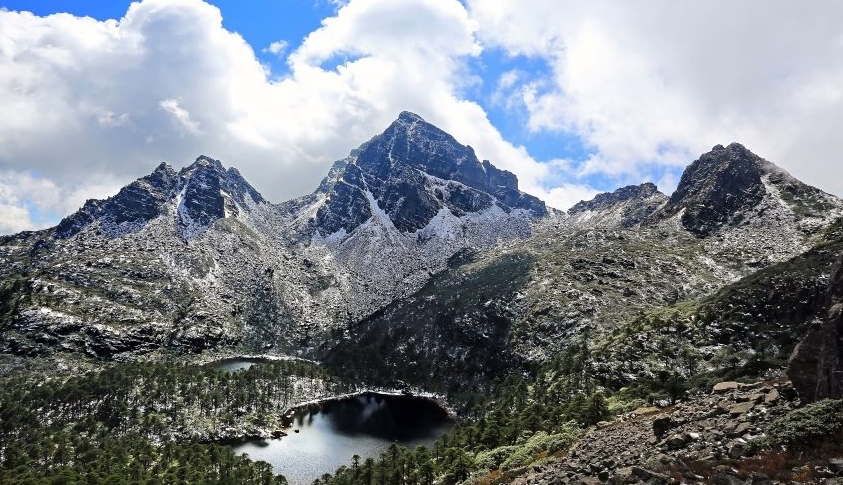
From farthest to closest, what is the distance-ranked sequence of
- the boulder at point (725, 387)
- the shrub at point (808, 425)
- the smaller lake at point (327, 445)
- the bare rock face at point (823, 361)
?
the smaller lake at point (327, 445) → the boulder at point (725, 387) → the bare rock face at point (823, 361) → the shrub at point (808, 425)

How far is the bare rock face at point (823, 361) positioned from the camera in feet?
98.6

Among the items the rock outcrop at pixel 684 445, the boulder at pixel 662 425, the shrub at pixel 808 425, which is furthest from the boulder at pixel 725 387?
the shrub at pixel 808 425

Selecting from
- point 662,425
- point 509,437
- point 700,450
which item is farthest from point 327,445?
point 700,450

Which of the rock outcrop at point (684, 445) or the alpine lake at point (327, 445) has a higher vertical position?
the rock outcrop at point (684, 445)

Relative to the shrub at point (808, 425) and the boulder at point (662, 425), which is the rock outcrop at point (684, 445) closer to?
the boulder at point (662, 425)

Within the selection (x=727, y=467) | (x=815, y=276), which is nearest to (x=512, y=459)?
(x=727, y=467)

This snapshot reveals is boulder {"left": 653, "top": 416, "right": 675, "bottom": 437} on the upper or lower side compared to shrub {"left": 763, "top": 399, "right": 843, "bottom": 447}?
lower

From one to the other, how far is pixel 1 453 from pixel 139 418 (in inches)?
1669

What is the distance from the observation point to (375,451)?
168 m

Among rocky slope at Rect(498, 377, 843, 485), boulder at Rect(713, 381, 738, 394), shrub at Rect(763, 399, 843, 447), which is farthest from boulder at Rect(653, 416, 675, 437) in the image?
boulder at Rect(713, 381, 738, 394)

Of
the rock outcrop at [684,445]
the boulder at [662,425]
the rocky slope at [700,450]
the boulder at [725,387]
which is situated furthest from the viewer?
the boulder at [725,387]

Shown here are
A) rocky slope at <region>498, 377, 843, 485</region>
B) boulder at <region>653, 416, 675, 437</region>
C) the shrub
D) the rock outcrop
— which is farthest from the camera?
boulder at <region>653, 416, 675, 437</region>

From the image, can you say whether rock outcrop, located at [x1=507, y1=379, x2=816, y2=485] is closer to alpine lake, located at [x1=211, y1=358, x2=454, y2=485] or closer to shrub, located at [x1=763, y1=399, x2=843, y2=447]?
shrub, located at [x1=763, y1=399, x2=843, y2=447]

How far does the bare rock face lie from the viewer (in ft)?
98.6
